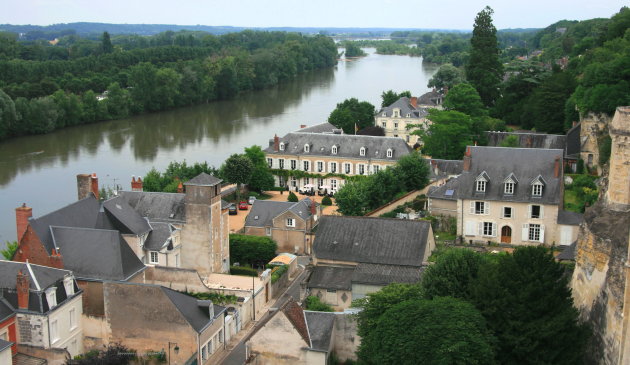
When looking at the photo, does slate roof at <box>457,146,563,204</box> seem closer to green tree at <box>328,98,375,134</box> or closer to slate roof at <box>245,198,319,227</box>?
slate roof at <box>245,198,319,227</box>

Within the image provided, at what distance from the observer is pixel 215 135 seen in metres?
65.0

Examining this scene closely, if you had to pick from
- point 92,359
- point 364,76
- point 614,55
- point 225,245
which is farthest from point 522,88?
point 364,76

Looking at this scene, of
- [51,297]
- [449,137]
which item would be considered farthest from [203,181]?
[449,137]

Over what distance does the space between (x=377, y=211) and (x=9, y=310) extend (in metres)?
19.1

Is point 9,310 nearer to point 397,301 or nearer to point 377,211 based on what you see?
point 397,301

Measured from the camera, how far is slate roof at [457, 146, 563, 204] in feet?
99.8

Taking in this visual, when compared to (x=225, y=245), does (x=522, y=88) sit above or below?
above

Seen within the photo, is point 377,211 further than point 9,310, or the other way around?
point 377,211

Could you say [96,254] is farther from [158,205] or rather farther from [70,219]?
[158,205]

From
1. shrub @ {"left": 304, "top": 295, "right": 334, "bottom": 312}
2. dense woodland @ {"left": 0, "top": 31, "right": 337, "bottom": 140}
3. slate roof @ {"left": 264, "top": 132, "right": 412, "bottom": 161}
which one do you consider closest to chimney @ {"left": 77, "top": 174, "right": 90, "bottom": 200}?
shrub @ {"left": 304, "top": 295, "right": 334, "bottom": 312}

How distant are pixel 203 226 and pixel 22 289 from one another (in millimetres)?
8683

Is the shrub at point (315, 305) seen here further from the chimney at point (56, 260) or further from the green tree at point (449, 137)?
the green tree at point (449, 137)

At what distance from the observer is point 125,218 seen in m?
26.4

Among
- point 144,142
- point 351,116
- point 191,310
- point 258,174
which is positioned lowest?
point 144,142
